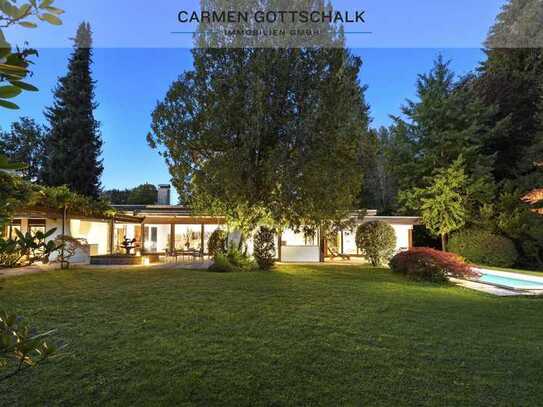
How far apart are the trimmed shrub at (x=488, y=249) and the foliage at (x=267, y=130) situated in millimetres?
10512

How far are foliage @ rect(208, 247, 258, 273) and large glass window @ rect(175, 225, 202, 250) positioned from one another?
23.8 feet

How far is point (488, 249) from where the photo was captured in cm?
1839

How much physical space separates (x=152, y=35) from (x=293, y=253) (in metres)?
12.3

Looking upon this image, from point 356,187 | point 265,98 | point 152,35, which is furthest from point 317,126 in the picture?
point 152,35

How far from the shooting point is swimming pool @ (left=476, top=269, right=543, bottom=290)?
11.1 metres

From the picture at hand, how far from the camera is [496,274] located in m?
14.5

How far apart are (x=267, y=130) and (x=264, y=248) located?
15.1 feet

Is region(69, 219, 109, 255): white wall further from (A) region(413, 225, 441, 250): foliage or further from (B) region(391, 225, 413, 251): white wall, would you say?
(A) region(413, 225, 441, 250): foliage

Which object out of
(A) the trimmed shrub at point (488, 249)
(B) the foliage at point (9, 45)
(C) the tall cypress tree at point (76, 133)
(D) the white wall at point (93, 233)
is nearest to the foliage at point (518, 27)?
(A) the trimmed shrub at point (488, 249)

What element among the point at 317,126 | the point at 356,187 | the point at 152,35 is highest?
the point at 152,35

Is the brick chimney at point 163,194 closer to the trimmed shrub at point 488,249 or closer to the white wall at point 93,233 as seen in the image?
the white wall at point 93,233

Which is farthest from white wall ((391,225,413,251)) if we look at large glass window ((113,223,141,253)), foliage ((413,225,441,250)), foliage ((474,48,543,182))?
large glass window ((113,223,141,253))

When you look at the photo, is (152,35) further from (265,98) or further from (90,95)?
(90,95)

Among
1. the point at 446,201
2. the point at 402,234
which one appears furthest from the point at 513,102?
the point at 402,234
